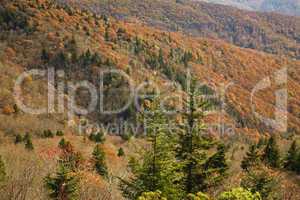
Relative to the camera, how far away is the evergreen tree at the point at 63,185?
16.0m

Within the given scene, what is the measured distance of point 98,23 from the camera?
485 feet

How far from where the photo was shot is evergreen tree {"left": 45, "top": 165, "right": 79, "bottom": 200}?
15969 mm

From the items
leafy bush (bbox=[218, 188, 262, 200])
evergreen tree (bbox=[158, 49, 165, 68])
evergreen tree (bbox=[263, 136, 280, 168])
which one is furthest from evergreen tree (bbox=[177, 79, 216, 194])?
evergreen tree (bbox=[158, 49, 165, 68])

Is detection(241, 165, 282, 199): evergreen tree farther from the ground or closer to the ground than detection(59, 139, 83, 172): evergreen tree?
farther from the ground

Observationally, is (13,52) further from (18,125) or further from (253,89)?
(253,89)

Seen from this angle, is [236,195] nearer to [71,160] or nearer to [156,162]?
[156,162]

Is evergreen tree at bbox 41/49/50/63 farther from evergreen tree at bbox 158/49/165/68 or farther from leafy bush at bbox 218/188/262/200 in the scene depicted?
leafy bush at bbox 218/188/262/200

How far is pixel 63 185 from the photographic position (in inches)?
628

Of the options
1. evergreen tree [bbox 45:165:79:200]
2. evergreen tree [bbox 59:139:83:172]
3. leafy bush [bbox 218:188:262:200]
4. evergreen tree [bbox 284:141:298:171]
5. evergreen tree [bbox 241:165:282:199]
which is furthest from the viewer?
evergreen tree [bbox 284:141:298:171]

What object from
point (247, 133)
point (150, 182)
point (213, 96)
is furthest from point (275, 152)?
point (213, 96)

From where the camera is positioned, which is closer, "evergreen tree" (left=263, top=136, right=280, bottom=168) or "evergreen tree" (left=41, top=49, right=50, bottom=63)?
"evergreen tree" (left=263, top=136, right=280, bottom=168)

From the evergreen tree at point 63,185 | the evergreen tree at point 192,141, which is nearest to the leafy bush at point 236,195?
the evergreen tree at point 192,141

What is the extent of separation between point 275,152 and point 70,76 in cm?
7710

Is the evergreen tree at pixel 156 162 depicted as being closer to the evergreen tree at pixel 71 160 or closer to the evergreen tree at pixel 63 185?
the evergreen tree at pixel 63 185
